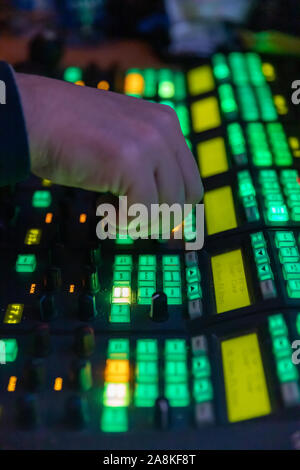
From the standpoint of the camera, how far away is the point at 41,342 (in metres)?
0.71

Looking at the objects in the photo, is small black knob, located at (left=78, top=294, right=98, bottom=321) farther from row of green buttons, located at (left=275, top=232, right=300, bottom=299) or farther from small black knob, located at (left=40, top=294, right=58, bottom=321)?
row of green buttons, located at (left=275, top=232, right=300, bottom=299)

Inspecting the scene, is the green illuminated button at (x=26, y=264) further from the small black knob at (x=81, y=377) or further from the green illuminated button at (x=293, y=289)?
the green illuminated button at (x=293, y=289)

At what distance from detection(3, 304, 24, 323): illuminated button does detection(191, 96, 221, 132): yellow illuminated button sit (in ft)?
2.03

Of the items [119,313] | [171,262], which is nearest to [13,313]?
[119,313]

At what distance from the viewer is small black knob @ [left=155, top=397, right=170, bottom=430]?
628mm

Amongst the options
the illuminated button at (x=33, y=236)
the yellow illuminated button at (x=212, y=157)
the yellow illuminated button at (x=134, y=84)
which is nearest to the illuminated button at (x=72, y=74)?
the yellow illuminated button at (x=134, y=84)

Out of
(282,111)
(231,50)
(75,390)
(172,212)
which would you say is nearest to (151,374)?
(75,390)

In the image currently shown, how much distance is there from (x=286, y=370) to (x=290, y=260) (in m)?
0.21

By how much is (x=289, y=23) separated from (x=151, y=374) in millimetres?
1167

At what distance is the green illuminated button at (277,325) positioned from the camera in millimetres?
699

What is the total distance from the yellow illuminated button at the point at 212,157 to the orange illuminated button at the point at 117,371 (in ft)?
1.61

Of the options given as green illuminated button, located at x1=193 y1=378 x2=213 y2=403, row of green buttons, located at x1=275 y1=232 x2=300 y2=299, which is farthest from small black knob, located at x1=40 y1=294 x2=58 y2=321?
row of green buttons, located at x1=275 y1=232 x2=300 y2=299

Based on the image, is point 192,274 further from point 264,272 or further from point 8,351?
point 8,351

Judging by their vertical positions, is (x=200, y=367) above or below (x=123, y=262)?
below
